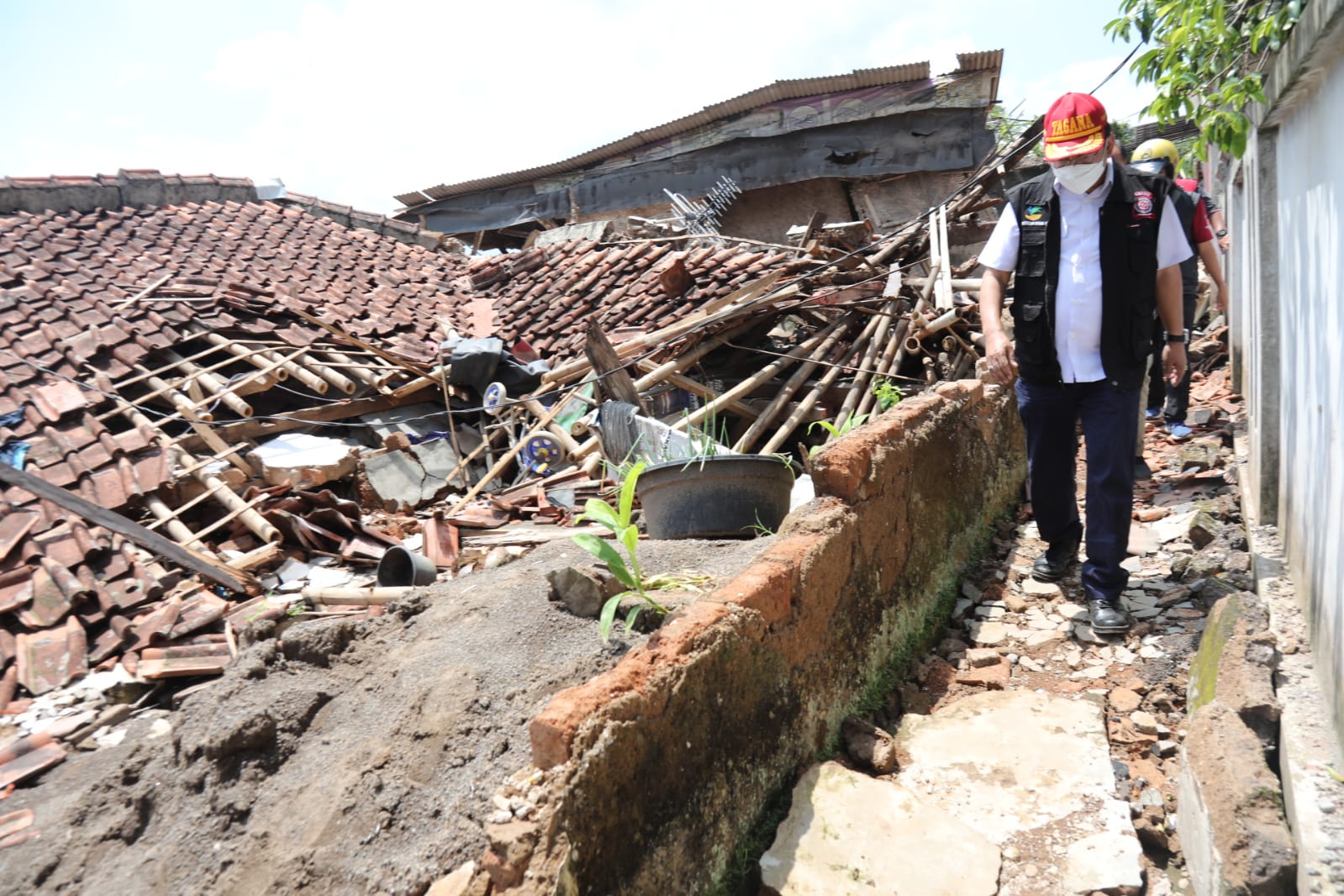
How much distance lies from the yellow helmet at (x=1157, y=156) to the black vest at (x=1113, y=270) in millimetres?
2623

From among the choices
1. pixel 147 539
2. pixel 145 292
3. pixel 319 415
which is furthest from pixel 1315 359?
pixel 145 292

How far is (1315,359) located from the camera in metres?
2.87

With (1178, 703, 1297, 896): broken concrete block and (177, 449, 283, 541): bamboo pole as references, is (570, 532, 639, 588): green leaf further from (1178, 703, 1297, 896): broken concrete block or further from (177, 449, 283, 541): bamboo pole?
(177, 449, 283, 541): bamboo pole

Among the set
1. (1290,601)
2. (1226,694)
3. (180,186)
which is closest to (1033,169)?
(1290,601)

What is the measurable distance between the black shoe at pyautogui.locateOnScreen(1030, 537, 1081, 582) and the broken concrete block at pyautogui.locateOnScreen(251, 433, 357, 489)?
5.70m

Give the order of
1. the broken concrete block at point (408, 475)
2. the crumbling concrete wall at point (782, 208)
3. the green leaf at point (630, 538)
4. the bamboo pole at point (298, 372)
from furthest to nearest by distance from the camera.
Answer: the crumbling concrete wall at point (782, 208) → the bamboo pole at point (298, 372) → the broken concrete block at point (408, 475) → the green leaf at point (630, 538)

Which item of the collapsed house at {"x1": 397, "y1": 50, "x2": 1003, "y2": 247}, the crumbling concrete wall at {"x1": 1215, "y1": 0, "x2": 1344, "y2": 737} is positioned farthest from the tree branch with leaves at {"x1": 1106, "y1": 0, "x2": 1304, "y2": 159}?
the collapsed house at {"x1": 397, "y1": 50, "x2": 1003, "y2": 247}

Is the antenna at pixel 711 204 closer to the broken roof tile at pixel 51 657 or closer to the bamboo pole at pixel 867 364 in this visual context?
the bamboo pole at pixel 867 364

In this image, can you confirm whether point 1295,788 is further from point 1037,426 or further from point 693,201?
point 693,201

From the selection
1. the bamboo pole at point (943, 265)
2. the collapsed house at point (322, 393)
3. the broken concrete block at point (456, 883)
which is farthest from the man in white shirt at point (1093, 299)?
the bamboo pole at point (943, 265)

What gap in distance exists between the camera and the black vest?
3.50 metres

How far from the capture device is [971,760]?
115 inches

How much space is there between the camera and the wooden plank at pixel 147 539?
5887mm

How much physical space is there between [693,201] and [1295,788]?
563 inches
